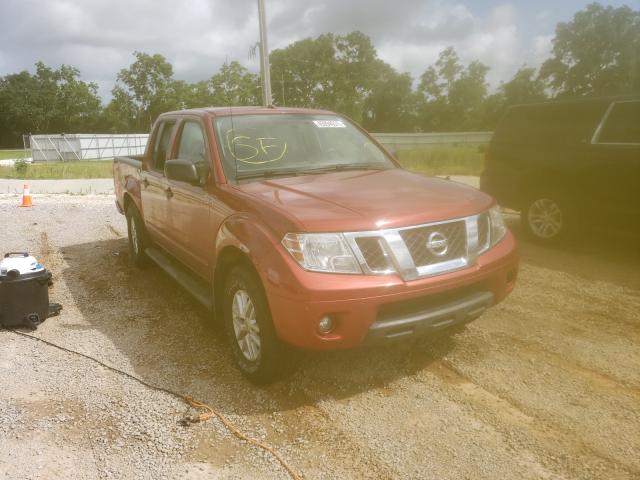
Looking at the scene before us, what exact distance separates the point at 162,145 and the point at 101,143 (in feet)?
140

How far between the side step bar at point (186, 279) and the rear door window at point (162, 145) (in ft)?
2.94

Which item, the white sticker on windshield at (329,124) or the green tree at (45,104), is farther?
the green tree at (45,104)

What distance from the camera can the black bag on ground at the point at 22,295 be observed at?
181 inches

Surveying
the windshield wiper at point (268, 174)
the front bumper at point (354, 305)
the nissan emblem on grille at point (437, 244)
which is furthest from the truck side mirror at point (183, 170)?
the nissan emblem on grille at point (437, 244)

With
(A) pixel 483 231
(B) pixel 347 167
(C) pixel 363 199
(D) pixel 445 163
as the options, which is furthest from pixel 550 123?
(D) pixel 445 163

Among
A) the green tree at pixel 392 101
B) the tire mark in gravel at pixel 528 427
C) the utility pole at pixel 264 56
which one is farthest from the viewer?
the green tree at pixel 392 101

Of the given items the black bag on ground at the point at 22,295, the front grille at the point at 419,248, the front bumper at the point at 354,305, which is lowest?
the black bag on ground at the point at 22,295

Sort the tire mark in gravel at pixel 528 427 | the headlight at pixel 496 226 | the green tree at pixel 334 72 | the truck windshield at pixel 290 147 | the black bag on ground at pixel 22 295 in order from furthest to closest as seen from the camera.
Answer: the green tree at pixel 334 72, the black bag on ground at pixel 22 295, the truck windshield at pixel 290 147, the headlight at pixel 496 226, the tire mark in gravel at pixel 528 427

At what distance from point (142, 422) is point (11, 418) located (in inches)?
32.2

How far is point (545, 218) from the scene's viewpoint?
7.08m

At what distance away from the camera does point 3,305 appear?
4664 mm

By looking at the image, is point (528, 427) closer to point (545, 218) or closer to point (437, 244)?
point (437, 244)

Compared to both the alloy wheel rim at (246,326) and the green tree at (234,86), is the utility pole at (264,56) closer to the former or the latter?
the alloy wheel rim at (246,326)

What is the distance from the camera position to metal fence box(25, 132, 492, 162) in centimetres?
4103
